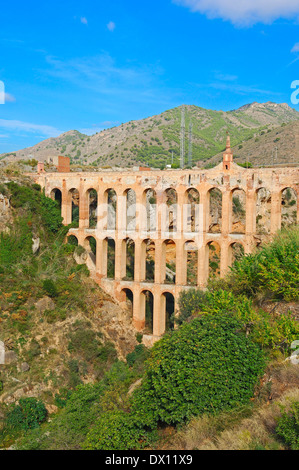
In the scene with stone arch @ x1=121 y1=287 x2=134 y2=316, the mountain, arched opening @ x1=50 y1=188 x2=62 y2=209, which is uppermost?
the mountain

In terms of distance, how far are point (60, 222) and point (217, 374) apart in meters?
26.3

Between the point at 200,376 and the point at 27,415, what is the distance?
13.3 m

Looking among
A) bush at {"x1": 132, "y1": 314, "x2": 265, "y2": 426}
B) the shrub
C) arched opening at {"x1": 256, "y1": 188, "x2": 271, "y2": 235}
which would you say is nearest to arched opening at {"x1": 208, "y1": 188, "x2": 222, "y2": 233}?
arched opening at {"x1": 256, "y1": 188, "x2": 271, "y2": 235}

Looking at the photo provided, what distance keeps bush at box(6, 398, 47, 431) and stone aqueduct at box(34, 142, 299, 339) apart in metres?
11.8

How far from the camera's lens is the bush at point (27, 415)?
21.4 meters

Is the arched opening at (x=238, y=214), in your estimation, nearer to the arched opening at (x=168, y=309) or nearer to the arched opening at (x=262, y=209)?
the arched opening at (x=262, y=209)

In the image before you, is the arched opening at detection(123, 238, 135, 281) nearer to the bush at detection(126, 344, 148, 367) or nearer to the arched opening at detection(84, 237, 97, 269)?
the arched opening at detection(84, 237, 97, 269)

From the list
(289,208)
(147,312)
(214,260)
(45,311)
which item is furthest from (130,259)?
(289,208)

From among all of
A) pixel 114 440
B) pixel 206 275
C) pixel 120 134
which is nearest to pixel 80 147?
pixel 120 134

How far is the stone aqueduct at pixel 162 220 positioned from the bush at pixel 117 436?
18.2 meters

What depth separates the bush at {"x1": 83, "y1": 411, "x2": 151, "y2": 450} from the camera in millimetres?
12734

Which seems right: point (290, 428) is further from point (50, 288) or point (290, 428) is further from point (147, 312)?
point (147, 312)

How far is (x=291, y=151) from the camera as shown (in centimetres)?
5638

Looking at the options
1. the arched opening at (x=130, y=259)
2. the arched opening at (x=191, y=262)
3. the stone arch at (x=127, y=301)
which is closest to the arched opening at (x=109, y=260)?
the arched opening at (x=130, y=259)
